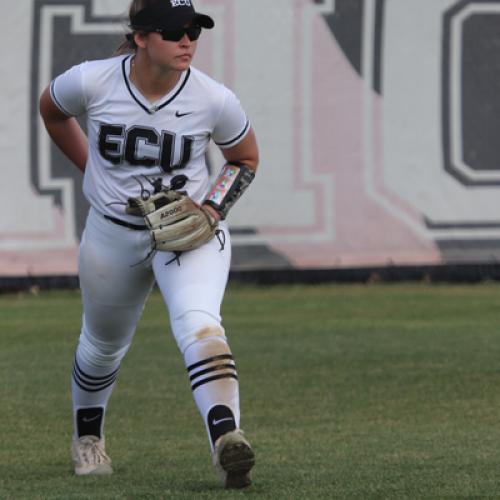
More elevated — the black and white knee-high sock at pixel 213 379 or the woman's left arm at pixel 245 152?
the woman's left arm at pixel 245 152

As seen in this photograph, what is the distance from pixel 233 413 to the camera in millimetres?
5410

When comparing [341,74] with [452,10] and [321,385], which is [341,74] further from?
[321,385]

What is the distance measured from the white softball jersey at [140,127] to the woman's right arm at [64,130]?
261mm

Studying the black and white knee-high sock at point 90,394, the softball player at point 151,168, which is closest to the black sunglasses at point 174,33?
the softball player at point 151,168

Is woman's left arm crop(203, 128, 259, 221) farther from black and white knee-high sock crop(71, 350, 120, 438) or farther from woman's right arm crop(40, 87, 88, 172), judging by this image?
black and white knee-high sock crop(71, 350, 120, 438)

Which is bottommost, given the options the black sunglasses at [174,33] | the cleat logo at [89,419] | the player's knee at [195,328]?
the cleat logo at [89,419]

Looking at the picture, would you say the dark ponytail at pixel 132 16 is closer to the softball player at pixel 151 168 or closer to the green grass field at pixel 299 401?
the softball player at pixel 151 168

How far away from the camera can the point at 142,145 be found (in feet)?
19.1

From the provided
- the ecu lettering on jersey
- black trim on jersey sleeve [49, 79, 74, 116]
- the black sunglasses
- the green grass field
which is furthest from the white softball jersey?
the green grass field

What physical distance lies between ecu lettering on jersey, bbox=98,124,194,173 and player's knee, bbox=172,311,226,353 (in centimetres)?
70

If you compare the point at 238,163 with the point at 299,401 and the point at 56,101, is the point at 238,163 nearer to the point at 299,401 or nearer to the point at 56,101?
the point at 56,101

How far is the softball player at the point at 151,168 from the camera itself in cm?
575

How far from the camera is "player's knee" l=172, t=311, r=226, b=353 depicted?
5.51 metres

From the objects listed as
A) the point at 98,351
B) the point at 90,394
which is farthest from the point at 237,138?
the point at 90,394
